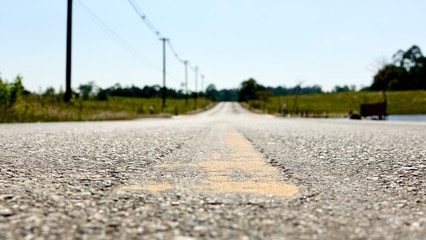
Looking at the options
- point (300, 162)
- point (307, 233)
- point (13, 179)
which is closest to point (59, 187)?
point (13, 179)

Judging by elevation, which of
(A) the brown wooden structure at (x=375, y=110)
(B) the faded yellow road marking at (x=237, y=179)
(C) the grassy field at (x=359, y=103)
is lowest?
(B) the faded yellow road marking at (x=237, y=179)

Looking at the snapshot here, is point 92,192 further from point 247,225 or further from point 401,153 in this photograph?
point 401,153

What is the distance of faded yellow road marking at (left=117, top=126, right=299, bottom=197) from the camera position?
110 inches

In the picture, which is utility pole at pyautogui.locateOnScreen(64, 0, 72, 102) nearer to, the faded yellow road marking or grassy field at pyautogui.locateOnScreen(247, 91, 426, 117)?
the faded yellow road marking

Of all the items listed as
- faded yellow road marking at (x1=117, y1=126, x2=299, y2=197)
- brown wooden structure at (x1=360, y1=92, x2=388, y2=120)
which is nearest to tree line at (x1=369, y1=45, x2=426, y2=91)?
brown wooden structure at (x1=360, y1=92, x2=388, y2=120)

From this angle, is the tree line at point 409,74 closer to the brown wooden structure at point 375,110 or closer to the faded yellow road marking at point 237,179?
the brown wooden structure at point 375,110

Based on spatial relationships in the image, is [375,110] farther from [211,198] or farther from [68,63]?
[211,198]

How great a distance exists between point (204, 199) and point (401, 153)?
12.5 feet

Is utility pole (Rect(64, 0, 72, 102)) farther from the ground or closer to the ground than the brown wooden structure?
farther from the ground

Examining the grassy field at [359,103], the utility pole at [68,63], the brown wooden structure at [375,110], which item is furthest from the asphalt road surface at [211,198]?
the grassy field at [359,103]

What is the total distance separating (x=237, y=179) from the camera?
10.7 feet

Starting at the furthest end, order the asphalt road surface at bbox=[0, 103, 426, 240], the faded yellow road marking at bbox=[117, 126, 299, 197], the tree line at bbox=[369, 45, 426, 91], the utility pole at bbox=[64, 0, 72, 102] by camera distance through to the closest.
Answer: the tree line at bbox=[369, 45, 426, 91]
the utility pole at bbox=[64, 0, 72, 102]
the faded yellow road marking at bbox=[117, 126, 299, 197]
the asphalt road surface at bbox=[0, 103, 426, 240]

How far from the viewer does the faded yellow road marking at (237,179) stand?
280 centimetres

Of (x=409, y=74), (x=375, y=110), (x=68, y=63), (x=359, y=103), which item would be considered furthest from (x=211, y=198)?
(x=409, y=74)
